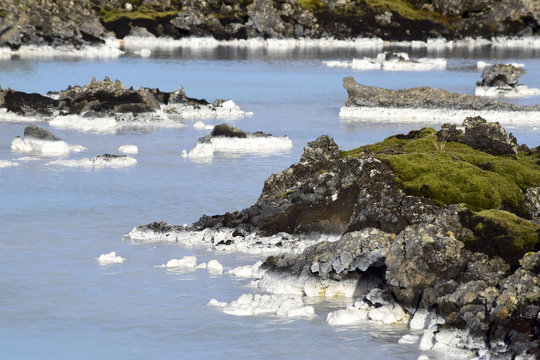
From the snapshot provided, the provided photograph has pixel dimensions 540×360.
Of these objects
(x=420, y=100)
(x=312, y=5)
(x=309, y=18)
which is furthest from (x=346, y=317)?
(x=312, y=5)

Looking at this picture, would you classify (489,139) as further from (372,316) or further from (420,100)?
(420,100)

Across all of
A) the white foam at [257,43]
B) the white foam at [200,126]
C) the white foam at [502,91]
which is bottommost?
the white foam at [200,126]

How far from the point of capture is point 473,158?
33.5 metres

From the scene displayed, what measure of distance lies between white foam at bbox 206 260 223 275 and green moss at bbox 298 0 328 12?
535 ft

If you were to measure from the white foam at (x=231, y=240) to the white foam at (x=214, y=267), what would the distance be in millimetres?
2273

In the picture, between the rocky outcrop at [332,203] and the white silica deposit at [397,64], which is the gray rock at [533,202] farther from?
the white silica deposit at [397,64]

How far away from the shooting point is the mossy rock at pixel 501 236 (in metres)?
22.5

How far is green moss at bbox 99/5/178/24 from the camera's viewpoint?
175625 millimetres

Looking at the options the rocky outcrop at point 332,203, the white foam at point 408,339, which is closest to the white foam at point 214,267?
the rocky outcrop at point 332,203

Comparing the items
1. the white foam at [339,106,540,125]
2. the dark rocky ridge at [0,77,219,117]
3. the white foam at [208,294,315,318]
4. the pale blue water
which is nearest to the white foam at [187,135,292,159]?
the pale blue water

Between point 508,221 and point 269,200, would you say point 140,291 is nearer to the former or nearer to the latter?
point 269,200

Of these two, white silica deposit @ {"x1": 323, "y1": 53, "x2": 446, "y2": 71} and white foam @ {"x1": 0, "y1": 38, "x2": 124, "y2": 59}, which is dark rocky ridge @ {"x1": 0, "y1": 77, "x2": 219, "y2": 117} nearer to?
A: white silica deposit @ {"x1": 323, "y1": 53, "x2": 446, "y2": 71}

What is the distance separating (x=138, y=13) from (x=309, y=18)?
36.1 metres

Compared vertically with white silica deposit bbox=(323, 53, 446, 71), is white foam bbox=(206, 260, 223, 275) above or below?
below
